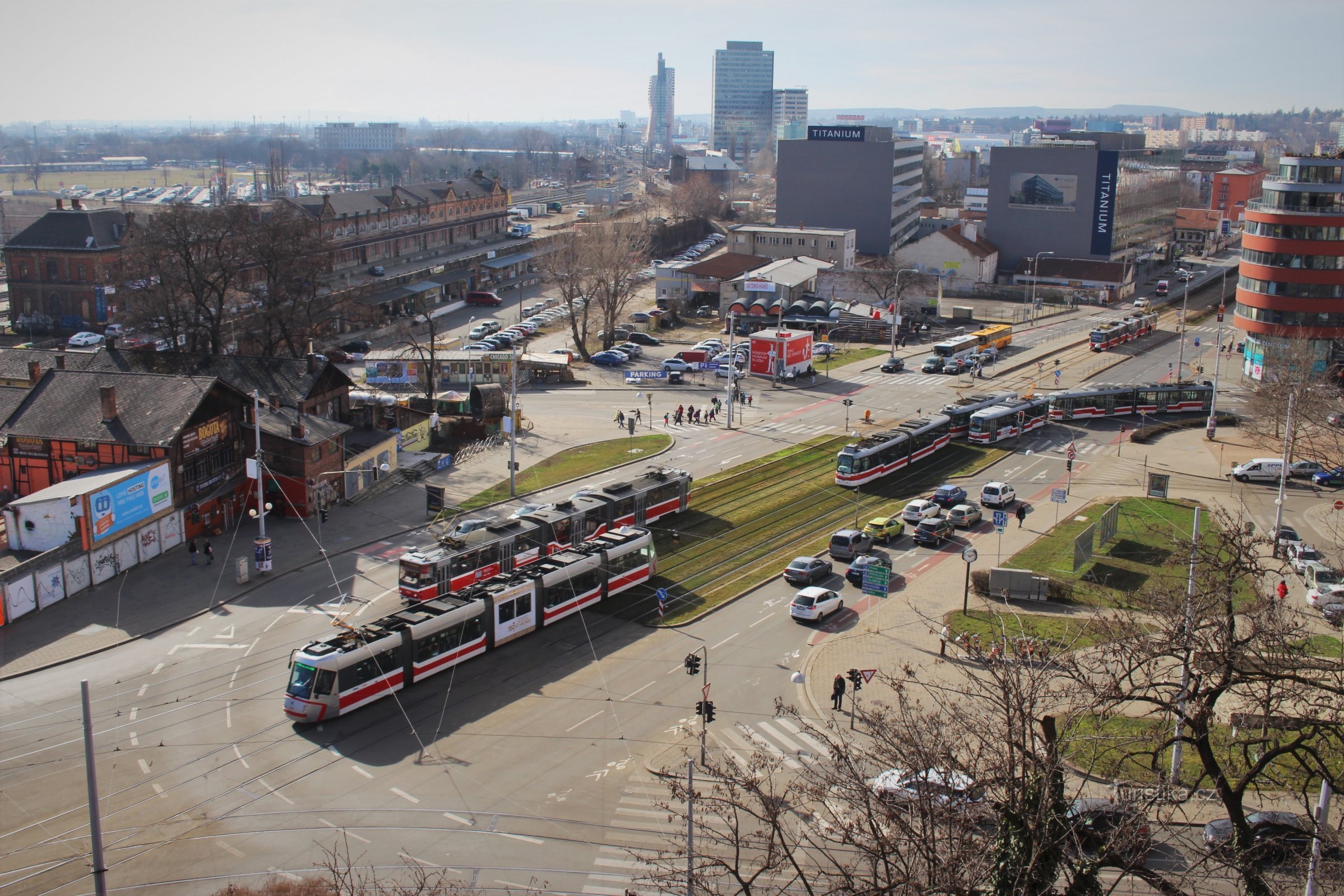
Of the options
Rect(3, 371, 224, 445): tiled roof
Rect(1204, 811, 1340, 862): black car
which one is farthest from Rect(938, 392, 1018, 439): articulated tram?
Rect(3, 371, 224, 445): tiled roof

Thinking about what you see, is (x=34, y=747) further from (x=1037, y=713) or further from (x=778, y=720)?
(x=1037, y=713)

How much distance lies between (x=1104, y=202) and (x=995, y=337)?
1701 inches

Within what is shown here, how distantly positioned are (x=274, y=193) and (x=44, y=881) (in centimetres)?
19250

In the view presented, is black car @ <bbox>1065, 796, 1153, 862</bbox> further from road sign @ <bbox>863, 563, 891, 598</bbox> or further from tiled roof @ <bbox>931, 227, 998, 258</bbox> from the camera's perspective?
tiled roof @ <bbox>931, 227, 998, 258</bbox>

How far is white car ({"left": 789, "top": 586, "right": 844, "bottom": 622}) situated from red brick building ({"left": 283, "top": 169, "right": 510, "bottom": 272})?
7294 centimetres

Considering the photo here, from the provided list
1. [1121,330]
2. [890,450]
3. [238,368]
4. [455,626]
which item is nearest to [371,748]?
[455,626]

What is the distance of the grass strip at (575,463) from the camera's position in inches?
2068

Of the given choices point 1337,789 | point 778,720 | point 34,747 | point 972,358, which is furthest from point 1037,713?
point 972,358

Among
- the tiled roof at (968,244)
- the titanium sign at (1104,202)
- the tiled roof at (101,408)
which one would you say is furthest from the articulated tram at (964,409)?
the titanium sign at (1104,202)

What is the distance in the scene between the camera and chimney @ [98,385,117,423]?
45.6 meters

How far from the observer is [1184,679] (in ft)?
75.2

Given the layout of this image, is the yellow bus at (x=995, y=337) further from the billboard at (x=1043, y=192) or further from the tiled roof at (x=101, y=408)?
the tiled roof at (x=101, y=408)

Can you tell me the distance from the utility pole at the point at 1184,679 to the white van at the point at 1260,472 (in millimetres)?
26120

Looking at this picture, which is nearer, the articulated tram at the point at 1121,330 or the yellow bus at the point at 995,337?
the articulated tram at the point at 1121,330
